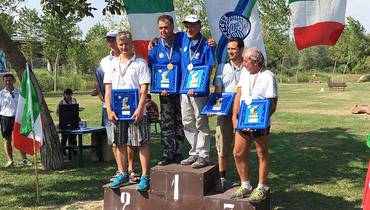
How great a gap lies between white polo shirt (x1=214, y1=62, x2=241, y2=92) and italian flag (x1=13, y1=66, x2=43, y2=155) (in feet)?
9.58

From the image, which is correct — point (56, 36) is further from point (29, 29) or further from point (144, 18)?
point (144, 18)

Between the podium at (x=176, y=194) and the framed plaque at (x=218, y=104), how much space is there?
2.33 feet

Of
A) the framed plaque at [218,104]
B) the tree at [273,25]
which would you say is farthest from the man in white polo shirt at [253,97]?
the tree at [273,25]

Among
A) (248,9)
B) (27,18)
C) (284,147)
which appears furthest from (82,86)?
(248,9)

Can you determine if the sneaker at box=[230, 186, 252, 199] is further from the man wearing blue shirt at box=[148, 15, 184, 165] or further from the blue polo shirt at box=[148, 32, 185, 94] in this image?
the blue polo shirt at box=[148, 32, 185, 94]

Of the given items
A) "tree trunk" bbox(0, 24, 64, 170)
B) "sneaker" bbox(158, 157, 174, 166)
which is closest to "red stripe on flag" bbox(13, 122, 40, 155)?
"tree trunk" bbox(0, 24, 64, 170)

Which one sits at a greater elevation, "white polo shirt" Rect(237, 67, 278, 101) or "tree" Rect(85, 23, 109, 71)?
"tree" Rect(85, 23, 109, 71)

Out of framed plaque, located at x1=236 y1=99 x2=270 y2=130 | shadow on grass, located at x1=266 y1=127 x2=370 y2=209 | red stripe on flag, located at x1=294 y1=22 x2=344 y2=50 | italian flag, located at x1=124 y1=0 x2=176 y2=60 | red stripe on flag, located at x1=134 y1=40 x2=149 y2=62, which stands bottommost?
shadow on grass, located at x1=266 y1=127 x2=370 y2=209

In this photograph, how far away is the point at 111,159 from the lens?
9.25m

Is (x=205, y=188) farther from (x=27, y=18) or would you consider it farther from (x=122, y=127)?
(x=27, y=18)

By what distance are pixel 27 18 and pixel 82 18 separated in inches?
1263

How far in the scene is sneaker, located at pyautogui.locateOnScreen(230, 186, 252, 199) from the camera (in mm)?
5113

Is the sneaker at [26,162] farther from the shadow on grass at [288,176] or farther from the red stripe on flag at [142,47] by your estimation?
the red stripe on flag at [142,47]

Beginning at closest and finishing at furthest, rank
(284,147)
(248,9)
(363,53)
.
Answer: (248,9) < (284,147) < (363,53)
